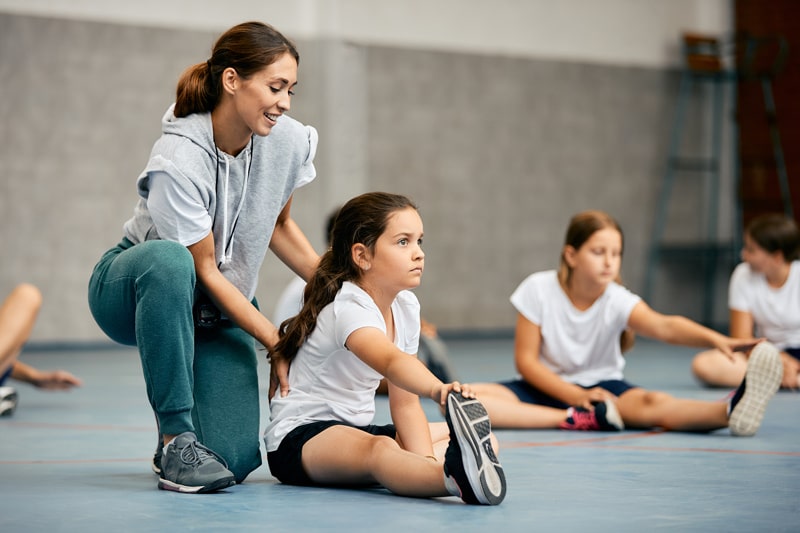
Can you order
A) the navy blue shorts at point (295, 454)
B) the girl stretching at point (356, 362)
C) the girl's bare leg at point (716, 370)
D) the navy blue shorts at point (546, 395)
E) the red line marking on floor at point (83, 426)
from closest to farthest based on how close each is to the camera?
the girl stretching at point (356, 362), the navy blue shorts at point (295, 454), the red line marking on floor at point (83, 426), the navy blue shorts at point (546, 395), the girl's bare leg at point (716, 370)

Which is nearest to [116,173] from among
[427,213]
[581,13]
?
[427,213]

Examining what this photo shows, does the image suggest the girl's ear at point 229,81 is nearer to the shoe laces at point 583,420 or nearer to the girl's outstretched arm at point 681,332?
the girl's outstretched arm at point 681,332

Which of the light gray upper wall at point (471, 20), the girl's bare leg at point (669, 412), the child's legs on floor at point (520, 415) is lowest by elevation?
the child's legs on floor at point (520, 415)

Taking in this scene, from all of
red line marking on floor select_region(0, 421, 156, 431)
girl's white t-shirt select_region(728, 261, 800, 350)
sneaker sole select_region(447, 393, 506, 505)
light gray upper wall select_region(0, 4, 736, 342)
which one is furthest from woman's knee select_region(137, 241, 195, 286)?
light gray upper wall select_region(0, 4, 736, 342)

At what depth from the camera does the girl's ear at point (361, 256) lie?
7.09 feet

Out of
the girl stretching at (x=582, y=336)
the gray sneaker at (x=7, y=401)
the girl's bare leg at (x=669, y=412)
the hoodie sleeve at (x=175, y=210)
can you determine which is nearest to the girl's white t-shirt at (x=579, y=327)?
the girl stretching at (x=582, y=336)

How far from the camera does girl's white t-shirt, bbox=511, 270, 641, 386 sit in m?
3.26

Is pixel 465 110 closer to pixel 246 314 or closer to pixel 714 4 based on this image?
pixel 714 4

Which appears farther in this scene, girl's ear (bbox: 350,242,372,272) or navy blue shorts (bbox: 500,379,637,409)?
navy blue shorts (bbox: 500,379,637,409)

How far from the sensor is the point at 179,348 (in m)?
2.04

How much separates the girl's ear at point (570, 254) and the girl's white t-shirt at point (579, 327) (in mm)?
91

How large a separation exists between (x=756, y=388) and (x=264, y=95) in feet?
4.90

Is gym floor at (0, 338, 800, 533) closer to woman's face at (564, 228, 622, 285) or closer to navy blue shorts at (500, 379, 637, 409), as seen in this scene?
navy blue shorts at (500, 379, 637, 409)

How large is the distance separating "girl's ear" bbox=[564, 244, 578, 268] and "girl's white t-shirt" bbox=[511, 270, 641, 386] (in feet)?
0.30
